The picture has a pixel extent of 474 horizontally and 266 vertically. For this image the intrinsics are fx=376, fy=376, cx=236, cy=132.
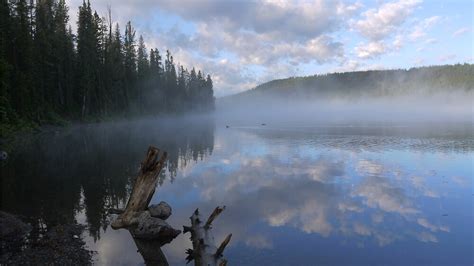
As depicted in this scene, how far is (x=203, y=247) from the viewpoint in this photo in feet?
35.9

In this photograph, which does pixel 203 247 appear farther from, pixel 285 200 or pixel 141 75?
pixel 141 75

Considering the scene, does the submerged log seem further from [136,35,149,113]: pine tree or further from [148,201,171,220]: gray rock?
[136,35,149,113]: pine tree

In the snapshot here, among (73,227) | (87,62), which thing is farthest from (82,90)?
(73,227)

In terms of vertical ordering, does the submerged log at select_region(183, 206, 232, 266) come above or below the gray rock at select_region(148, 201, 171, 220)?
below

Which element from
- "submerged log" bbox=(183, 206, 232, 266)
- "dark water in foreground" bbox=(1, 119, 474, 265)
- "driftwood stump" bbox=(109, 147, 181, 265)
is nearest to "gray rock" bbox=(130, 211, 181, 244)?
"driftwood stump" bbox=(109, 147, 181, 265)

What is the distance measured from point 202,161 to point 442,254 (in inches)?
810

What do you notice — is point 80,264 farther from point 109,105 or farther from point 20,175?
point 109,105

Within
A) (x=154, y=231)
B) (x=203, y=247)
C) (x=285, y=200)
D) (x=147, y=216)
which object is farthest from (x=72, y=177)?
(x=203, y=247)

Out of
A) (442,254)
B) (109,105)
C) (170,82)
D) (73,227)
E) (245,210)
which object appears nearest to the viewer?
(442,254)

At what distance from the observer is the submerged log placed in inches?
400

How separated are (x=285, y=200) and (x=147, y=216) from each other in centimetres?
691

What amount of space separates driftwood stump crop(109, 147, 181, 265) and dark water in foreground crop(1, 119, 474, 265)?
0.49 meters

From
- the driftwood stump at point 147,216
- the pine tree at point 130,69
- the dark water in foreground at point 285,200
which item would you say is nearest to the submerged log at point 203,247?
the dark water in foreground at point 285,200

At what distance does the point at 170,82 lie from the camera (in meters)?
131
